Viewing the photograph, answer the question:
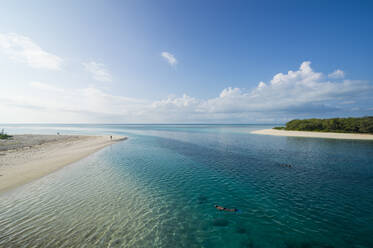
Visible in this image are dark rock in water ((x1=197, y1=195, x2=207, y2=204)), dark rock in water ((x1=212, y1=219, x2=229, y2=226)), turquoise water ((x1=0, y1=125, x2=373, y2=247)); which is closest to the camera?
turquoise water ((x1=0, y1=125, x2=373, y2=247))

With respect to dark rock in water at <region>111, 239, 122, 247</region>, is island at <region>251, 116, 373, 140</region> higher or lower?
higher

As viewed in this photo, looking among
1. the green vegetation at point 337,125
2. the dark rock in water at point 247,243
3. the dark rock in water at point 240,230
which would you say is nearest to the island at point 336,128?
the green vegetation at point 337,125

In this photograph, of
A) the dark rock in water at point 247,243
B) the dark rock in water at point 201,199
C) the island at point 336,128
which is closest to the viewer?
the dark rock in water at point 247,243

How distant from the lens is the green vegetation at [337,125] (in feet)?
202

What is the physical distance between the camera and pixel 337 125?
230ft

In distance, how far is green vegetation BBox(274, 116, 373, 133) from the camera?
61.6 m

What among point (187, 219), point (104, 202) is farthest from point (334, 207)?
point (104, 202)

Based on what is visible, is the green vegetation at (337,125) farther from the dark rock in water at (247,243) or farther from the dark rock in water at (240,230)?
the dark rock in water at (247,243)

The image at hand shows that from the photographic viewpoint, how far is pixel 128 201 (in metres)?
12.2

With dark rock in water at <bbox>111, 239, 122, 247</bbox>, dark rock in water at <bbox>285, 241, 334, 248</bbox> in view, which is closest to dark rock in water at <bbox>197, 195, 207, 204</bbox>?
dark rock in water at <bbox>285, 241, 334, 248</bbox>

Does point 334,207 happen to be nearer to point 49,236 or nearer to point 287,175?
point 287,175

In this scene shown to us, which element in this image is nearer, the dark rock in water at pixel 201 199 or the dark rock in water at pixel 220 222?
the dark rock in water at pixel 220 222

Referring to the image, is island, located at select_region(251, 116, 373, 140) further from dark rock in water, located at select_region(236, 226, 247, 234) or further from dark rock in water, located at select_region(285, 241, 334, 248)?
dark rock in water, located at select_region(236, 226, 247, 234)

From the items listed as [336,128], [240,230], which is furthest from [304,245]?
[336,128]
